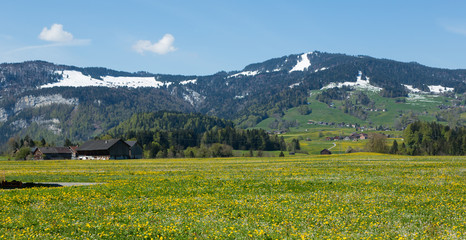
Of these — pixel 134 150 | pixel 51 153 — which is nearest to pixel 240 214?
pixel 134 150

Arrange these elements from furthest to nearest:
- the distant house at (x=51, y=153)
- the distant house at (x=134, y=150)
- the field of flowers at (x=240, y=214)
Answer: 1. the distant house at (x=51, y=153)
2. the distant house at (x=134, y=150)
3. the field of flowers at (x=240, y=214)

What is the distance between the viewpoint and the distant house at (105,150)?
150875 millimetres

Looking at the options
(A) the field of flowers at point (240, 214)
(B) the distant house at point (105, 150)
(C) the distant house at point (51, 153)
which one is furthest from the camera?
(C) the distant house at point (51, 153)

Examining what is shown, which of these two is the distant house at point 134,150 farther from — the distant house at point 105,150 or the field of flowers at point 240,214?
the field of flowers at point 240,214

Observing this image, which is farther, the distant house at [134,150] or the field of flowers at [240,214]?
the distant house at [134,150]

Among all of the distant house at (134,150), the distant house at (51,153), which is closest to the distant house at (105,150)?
the distant house at (134,150)

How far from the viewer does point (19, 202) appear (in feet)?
81.4

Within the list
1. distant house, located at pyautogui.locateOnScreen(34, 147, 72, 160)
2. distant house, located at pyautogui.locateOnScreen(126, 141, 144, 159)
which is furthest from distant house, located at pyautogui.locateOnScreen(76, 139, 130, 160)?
distant house, located at pyautogui.locateOnScreen(34, 147, 72, 160)

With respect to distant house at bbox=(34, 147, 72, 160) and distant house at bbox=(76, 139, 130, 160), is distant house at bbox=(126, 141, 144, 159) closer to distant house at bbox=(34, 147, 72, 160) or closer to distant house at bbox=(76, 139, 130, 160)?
distant house at bbox=(76, 139, 130, 160)

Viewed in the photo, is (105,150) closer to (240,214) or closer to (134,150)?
(134,150)

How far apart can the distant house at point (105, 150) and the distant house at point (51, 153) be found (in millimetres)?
19184

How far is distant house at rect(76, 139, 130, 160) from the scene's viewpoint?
15088cm

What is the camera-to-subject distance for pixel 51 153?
17388cm

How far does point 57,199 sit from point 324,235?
1838 cm
